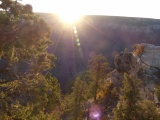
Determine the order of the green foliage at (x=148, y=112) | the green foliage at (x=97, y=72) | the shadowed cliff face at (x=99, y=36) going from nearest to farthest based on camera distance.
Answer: the green foliage at (x=148, y=112), the green foliage at (x=97, y=72), the shadowed cliff face at (x=99, y=36)

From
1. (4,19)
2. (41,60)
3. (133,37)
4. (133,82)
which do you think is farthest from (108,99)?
(133,37)

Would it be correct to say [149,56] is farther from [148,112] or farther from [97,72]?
[148,112]

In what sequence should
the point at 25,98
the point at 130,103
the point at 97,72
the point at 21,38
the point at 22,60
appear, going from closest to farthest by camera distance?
the point at 21,38
the point at 25,98
the point at 22,60
the point at 130,103
the point at 97,72

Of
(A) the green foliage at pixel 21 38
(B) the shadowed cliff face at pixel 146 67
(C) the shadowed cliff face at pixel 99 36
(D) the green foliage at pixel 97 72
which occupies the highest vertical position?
(A) the green foliage at pixel 21 38

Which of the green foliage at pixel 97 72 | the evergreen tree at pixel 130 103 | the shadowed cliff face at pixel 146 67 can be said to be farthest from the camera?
the green foliage at pixel 97 72

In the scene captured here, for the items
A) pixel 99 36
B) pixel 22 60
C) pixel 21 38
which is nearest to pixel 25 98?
pixel 22 60

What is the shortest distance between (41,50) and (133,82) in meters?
10.4

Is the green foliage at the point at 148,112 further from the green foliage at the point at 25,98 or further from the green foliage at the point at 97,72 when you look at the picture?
the green foliage at the point at 97,72

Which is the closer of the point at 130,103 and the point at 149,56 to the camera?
the point at 130,103

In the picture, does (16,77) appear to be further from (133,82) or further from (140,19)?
(140,19)

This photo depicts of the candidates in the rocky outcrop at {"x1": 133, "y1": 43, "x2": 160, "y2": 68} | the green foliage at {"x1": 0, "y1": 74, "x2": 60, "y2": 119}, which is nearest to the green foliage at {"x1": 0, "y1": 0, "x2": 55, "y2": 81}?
the green foliage at {"x1": 0, "y1": 74, "x2": 60, "y2": 119}

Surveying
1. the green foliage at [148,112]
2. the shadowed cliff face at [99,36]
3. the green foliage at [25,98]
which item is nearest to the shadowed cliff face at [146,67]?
the green foliage at [148,112]

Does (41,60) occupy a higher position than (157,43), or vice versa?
(41,60)

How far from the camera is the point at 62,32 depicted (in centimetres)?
12500
